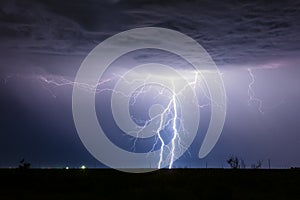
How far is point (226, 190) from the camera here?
25344 mm

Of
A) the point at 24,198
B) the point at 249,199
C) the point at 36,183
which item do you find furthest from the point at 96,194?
the point at 36,183

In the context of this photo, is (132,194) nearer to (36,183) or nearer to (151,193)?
(151,193)

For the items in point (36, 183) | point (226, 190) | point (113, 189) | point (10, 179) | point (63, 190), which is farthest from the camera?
point (10, 179)

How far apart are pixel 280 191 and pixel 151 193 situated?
11.6 m

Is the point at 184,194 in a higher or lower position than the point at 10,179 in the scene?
lower

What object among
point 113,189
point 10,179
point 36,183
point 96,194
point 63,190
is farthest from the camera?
point 10,179

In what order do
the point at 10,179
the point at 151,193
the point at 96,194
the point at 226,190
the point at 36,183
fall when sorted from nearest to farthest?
the point at 151,193
the point at 226,190
the point at 96,194
the point at 36,183
the point at 10,179

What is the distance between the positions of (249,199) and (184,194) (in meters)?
3.79

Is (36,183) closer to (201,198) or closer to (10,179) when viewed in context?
(10,179)

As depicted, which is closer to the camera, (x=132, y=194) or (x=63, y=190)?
(x=132, y=194)

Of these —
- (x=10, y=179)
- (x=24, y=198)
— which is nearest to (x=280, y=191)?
(x=24, y=198)

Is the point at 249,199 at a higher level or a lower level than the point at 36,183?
lower

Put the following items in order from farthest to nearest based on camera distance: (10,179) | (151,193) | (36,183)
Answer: (10,179)
(36,183)
(151,193)

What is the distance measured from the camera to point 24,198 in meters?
25.8
